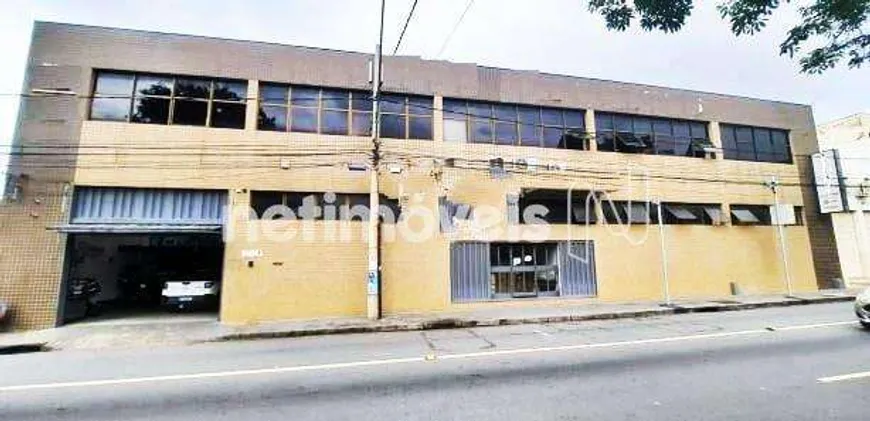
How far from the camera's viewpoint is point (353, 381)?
6934mm

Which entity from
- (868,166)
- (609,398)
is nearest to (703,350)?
(609,398)

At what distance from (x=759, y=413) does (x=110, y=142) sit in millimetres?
16374

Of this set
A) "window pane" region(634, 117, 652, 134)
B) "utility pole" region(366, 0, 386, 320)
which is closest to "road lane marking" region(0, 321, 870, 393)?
"utility pole" region(366, 0, 386, 320)

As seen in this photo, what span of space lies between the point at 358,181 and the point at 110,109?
7.74 metres

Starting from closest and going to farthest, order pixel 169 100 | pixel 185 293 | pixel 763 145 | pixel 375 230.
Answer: pixel 375 230, pixel 169 100, pixel 185 293, pixel 763 145

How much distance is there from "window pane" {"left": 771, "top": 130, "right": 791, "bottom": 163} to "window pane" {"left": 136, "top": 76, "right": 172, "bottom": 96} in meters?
24.5

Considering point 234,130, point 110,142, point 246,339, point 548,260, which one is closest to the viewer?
point 246,339

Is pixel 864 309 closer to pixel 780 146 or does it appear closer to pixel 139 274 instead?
pixel 780 146

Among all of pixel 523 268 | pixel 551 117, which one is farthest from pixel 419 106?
pixel 523 268

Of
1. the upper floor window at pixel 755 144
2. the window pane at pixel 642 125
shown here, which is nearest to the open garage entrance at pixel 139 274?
the window pane at pixel 642 125

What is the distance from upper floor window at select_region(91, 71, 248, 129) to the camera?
1438cm

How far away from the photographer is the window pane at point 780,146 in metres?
21.2

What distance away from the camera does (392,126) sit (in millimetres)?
16391

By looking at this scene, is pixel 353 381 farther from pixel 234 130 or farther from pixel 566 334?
pixel 234 130
